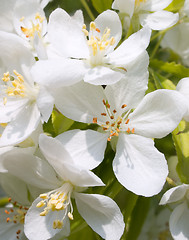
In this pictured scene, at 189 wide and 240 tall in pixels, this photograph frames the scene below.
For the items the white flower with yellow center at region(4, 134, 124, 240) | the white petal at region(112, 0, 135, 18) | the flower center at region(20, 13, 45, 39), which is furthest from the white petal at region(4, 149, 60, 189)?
the white petal at region(112, 0, 135, 18)

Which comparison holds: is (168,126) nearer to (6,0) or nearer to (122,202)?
(122,202)

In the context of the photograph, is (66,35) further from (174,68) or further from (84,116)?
(174,68)

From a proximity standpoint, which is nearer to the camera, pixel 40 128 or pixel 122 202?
pixel 40 128

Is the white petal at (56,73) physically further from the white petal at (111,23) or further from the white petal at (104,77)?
the white petal at (111,23)

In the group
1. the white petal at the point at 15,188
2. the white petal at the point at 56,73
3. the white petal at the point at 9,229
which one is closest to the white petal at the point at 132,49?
the white petal at the point at 56,73

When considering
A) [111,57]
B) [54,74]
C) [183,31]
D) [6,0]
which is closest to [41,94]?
[54,74]
